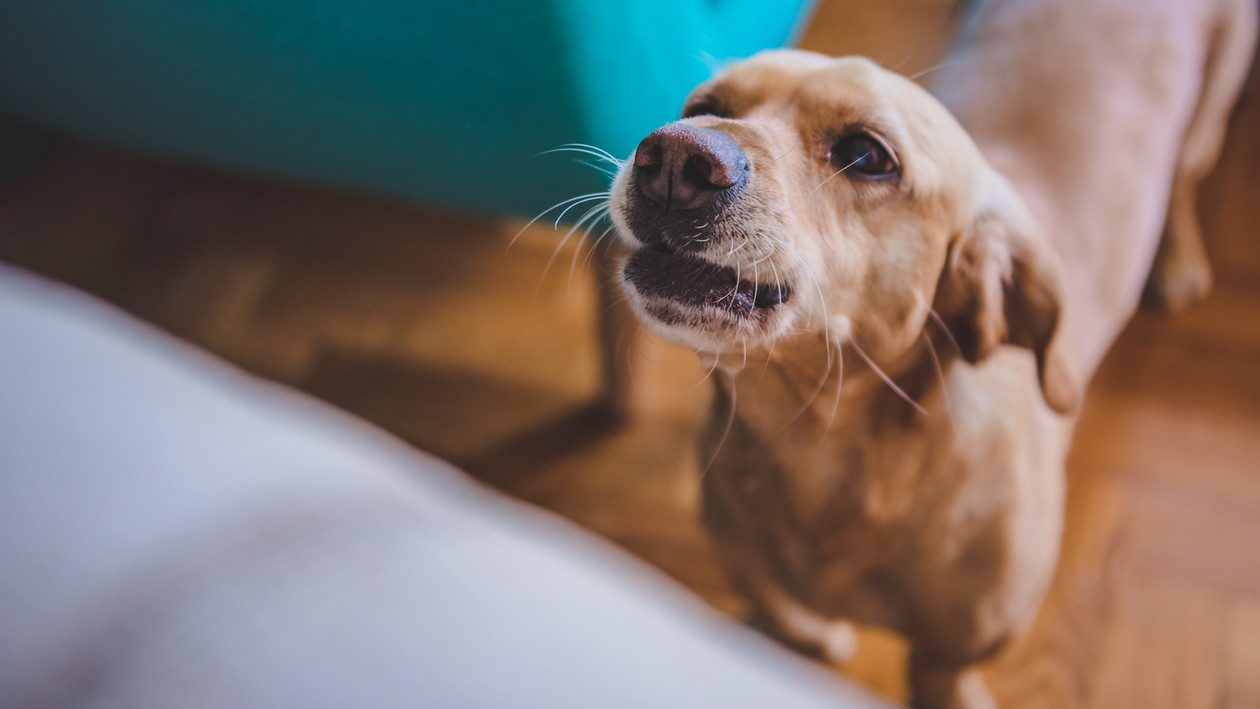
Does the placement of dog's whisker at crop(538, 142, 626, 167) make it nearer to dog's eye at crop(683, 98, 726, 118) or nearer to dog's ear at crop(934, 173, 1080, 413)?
dog's eye at crop(683, 98, 726, 118)

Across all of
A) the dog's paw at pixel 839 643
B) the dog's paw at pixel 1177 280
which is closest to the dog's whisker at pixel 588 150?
the dog's paw at pixel 839 643

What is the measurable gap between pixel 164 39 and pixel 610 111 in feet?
1.25

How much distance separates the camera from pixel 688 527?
1209mm

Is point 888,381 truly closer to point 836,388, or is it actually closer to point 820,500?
point 836,388

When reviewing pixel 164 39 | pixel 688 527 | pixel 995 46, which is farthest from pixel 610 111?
pixel 688 527

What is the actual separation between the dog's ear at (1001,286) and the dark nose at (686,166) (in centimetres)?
22

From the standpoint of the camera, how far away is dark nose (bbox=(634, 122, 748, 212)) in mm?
415

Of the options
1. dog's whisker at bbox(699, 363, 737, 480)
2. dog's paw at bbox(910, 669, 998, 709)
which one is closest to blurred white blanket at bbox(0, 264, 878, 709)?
dog's whisker at bbox(699, 363, 737, 480)

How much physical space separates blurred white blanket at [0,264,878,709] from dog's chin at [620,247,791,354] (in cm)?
17

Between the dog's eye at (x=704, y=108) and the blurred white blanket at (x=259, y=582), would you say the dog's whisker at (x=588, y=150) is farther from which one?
the blurred white blanket at (x=259, y=582)

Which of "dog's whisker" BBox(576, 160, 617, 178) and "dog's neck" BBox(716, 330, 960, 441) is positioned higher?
"dog's whisker" BBox(576, 160, 617, 178)

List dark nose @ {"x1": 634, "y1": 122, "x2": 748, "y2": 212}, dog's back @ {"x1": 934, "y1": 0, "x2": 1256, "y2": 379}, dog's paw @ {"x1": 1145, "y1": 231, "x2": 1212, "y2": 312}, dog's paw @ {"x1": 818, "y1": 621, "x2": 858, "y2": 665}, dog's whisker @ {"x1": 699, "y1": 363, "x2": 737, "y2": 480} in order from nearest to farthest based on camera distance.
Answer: dark nose @ {"x1": 634, "y1": 122, "x2": 748, "y2": 212} < dog's whisker @ {"x1": 699, "y1": 363, "x2": 737, "y2": 480} < dog's back @ {"x1": 934, "y1": 0, "x2": 1256, "y2": 379} < dog's paw @ {"x1": 818, "y1": 621, "x2": 858, "y2": 665} < dog's paw @ {"x1": 1145, "y1": 231, "x2": 1212, "y2": 312}

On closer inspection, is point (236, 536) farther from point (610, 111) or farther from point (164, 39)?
point (164, 39)

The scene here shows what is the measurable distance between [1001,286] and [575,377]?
0.86 m
